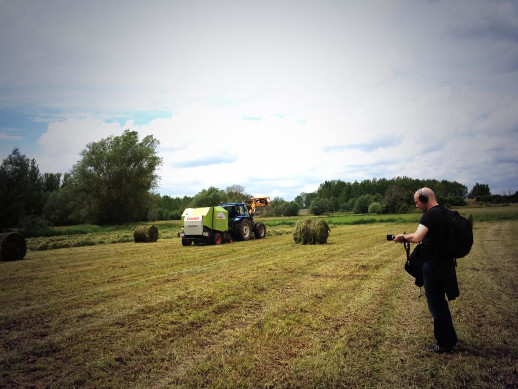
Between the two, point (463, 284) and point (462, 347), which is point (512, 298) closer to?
Answer: point (463, 284)

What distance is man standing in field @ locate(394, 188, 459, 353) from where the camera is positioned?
4.01 metres

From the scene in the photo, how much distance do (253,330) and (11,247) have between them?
42.0 ft

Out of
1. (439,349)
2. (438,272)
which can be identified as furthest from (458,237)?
(439,349)

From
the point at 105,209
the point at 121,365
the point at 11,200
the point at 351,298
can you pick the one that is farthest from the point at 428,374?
the point at 11,200

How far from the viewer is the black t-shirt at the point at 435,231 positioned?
3996mm

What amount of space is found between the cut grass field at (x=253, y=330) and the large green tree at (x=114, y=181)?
33495mm

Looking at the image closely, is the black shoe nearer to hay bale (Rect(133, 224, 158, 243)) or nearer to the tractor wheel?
the tractor wheel

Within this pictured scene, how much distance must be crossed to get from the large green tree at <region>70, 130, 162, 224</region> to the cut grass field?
33495mm

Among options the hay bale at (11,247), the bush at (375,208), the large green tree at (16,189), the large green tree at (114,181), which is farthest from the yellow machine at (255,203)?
the bush at (375,208)

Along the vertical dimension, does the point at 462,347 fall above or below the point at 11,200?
below

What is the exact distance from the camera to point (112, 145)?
4284 cm

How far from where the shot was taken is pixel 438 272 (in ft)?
13.3

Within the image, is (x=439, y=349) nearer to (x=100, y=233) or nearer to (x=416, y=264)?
(x=416, y=264)

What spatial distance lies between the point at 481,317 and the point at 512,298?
157cm
